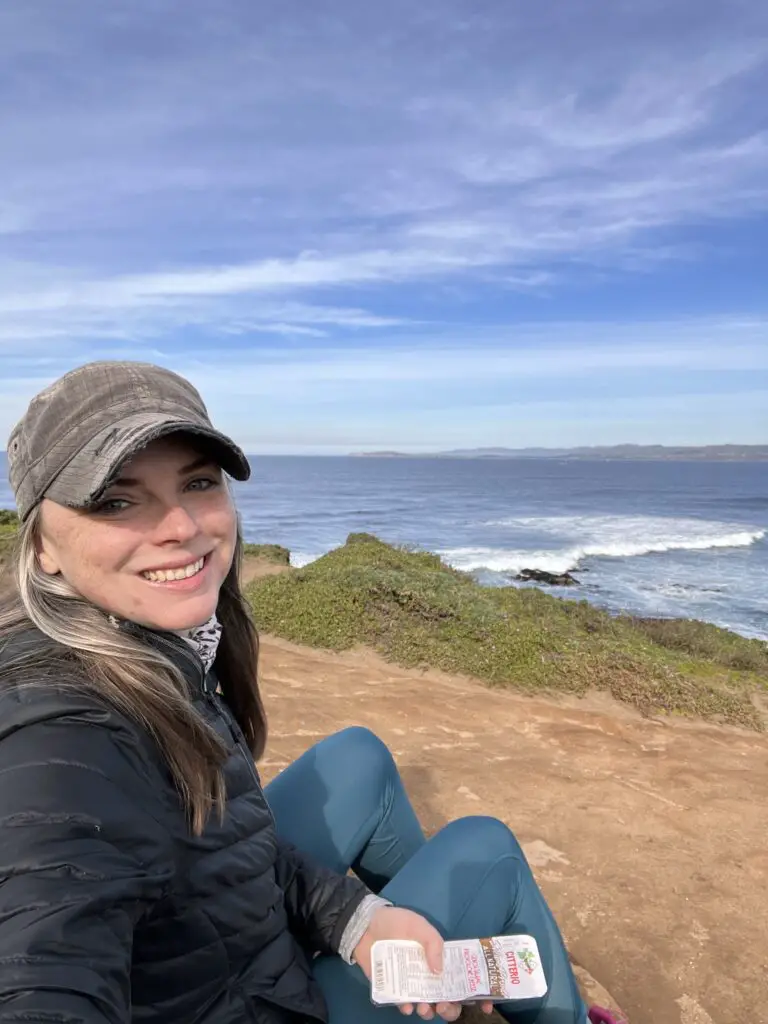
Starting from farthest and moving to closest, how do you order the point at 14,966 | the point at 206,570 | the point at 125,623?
the point at 206,570 < the point at 125,623 < the point at 14,966

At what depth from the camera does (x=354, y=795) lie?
2.60 metres

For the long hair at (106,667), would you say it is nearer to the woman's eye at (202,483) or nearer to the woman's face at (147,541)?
the woman's face at (147,541)

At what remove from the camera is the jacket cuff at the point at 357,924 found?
1.99m

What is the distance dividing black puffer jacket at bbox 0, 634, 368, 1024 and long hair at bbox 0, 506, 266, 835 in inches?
1.3

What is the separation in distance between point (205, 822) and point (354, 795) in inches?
45.0

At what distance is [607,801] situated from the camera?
187 inches

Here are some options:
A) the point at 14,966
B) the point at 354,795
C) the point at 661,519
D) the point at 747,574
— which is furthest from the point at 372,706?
the point at 661,519

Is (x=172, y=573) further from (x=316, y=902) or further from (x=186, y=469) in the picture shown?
(x=316, y=902)

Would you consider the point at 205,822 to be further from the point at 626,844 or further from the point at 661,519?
the point at 661,519

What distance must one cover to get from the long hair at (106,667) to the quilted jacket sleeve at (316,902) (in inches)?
24.6

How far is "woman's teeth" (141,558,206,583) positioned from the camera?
1.67 meters

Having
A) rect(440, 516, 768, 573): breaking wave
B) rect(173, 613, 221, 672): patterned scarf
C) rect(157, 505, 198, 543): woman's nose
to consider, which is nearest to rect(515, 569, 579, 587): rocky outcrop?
rect(440, 516, 768, 573): breaking wave

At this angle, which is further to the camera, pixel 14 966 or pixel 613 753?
pixel 613 753

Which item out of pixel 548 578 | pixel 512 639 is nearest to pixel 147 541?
pixel 512 639
